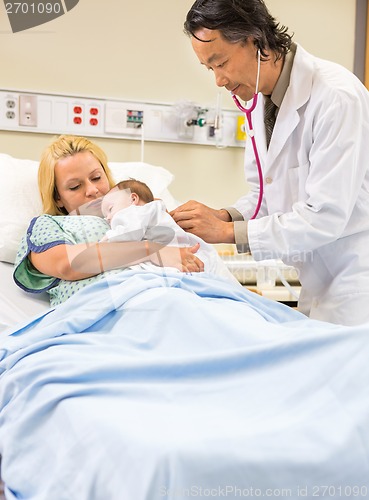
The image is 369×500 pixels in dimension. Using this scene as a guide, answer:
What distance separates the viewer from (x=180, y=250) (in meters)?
1.83

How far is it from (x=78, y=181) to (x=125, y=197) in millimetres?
256

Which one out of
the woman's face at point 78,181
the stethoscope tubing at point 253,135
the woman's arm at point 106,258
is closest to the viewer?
the woman's arm at point 106,258

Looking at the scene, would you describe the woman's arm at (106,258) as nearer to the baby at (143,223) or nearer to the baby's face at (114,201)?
the baby at (143,223)

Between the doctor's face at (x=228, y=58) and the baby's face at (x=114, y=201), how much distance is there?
45cm

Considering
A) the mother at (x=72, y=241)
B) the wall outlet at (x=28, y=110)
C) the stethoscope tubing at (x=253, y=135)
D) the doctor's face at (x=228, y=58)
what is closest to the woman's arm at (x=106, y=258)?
the mother at (x=72, y=241)

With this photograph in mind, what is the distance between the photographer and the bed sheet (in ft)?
6.34

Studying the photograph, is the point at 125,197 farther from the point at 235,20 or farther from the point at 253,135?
the point at 235,20

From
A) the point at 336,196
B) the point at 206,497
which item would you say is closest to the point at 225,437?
the point at 206,497

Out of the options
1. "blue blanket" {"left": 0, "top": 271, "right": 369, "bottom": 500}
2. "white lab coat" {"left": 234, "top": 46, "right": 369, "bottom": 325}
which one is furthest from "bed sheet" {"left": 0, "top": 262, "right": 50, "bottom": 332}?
"white lab coat" {"left": 234, "top": 46, "right": 369, "bottom": 325}

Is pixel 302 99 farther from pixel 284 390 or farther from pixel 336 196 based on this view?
pixel 284 390

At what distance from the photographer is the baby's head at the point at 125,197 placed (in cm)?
196

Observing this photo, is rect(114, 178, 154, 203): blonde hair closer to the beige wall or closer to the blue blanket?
the blue blanket

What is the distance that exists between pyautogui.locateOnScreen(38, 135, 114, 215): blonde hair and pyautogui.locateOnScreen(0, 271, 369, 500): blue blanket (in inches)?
27.0

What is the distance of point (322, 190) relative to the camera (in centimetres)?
170
